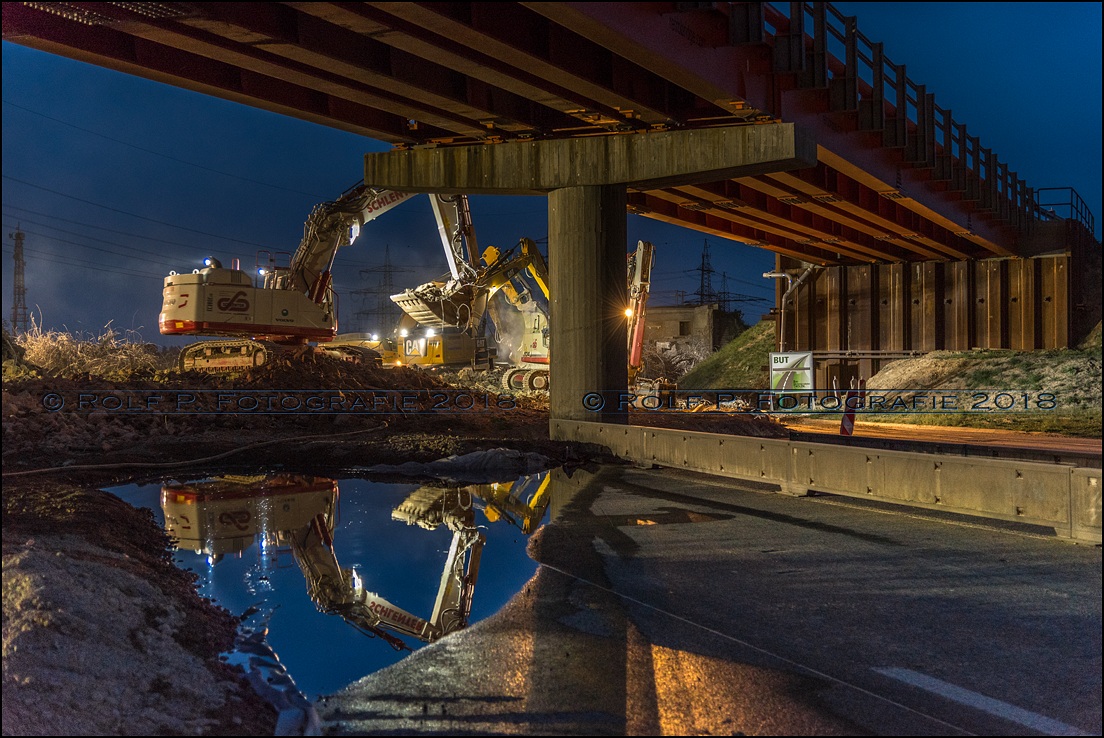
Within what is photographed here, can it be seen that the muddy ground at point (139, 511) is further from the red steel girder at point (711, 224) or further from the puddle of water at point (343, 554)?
the red steel girder at point (711, 224)

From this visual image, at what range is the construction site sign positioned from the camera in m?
23.8

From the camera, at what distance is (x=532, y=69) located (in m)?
12.9

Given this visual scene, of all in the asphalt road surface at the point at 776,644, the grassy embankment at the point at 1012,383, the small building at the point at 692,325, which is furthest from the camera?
the small building at the point at 692,325

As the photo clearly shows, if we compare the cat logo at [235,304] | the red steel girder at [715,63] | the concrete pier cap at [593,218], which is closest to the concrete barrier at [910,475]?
the concrete pier cap at [593,218]

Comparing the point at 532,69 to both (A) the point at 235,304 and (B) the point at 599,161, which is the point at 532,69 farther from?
(A) the point at 235,304

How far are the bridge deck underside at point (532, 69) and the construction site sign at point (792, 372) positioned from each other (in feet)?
15.6

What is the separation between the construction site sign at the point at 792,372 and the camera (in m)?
23.8

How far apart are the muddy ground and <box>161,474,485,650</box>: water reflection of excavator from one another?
68cm

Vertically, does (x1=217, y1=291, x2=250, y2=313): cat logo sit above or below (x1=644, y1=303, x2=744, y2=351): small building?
below

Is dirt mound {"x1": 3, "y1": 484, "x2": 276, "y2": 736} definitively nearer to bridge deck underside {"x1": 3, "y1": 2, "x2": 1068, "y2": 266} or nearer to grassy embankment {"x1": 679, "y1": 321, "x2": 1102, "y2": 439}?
bridge deck underside {"x1": 3, "y1": 2, "x2": 1068, "y2": 266}

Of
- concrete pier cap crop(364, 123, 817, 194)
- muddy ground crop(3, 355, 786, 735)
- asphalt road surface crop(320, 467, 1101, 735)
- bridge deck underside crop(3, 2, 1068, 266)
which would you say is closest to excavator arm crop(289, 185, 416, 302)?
muddy ground crop(3, 355, 786, 735)

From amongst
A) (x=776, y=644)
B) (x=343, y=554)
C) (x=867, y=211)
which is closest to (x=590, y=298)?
(x=343, y=554)

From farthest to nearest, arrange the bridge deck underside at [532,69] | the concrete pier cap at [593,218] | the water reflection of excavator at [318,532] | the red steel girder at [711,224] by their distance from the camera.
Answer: the red steel girder at [711,224]
the concrete pier cap at [593,218]
the bridge deck underside at [532,69]
the water reflection of excavator at [318,532]

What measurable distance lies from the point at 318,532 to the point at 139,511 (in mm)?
2418
